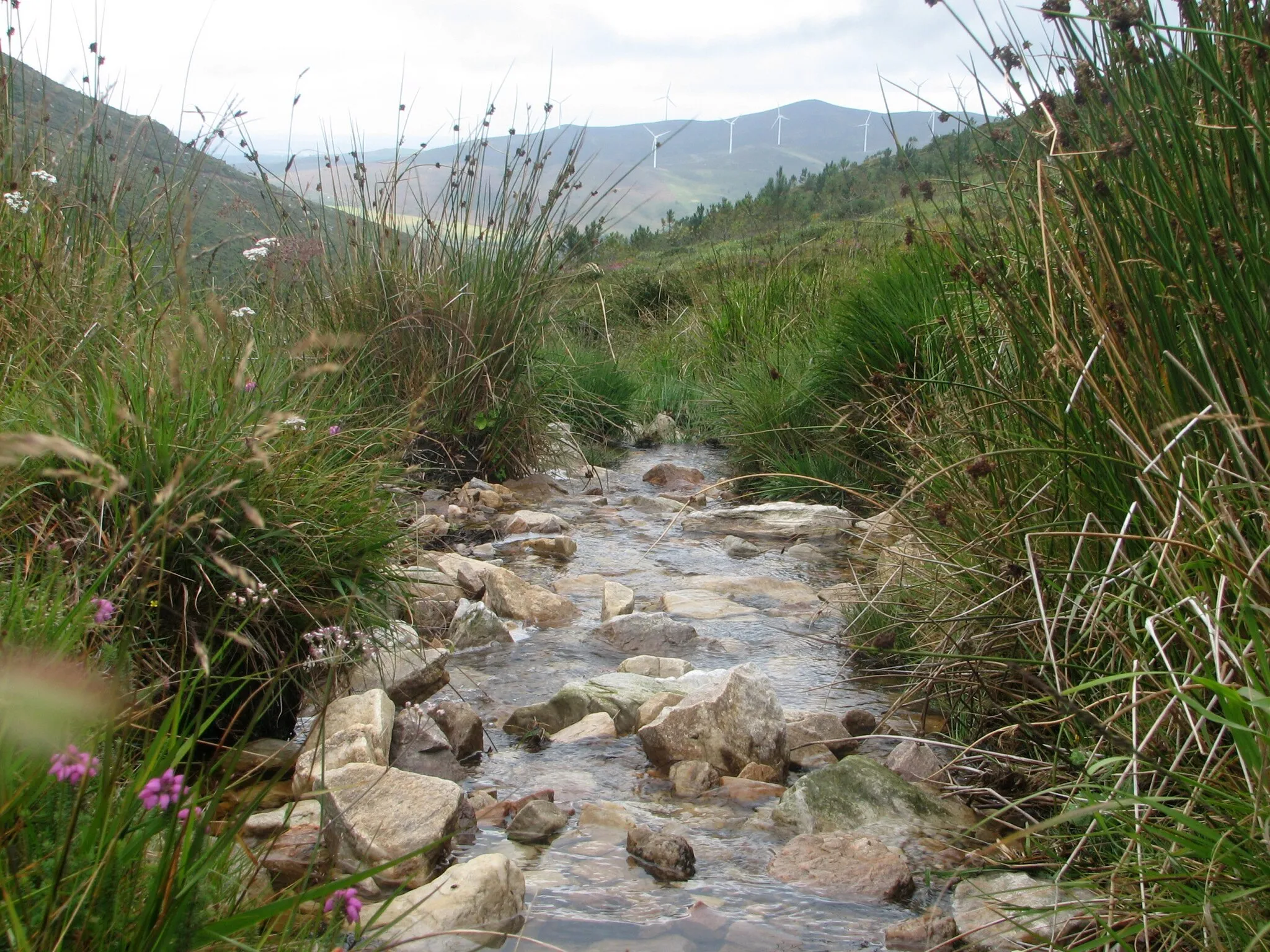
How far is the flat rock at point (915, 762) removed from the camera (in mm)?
2494

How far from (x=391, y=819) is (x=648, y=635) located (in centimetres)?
173

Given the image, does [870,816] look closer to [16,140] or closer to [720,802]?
[720,802]

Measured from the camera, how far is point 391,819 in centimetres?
199

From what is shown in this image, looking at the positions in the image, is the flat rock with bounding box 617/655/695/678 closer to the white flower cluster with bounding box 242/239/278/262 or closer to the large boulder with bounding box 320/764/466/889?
the large boulder with bounding box 320/764/466/889

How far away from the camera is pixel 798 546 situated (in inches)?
197

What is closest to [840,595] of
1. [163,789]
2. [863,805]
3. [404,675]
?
[863,805]

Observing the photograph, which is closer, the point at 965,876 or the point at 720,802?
the point at 965,876

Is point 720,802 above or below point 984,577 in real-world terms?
below

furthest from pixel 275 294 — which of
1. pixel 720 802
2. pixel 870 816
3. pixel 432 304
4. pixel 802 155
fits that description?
pixel 802 155

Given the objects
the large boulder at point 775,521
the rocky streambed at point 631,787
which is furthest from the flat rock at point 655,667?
the large boulder at point 775,521

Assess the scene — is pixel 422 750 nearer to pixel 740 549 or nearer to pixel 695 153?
pixel 740 549

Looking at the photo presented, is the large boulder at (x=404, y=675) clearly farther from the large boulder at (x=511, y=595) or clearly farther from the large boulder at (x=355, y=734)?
the large boulder at (x=511, y=595)

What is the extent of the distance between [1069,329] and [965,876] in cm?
112

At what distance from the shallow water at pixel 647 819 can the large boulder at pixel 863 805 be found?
69 millimetres
